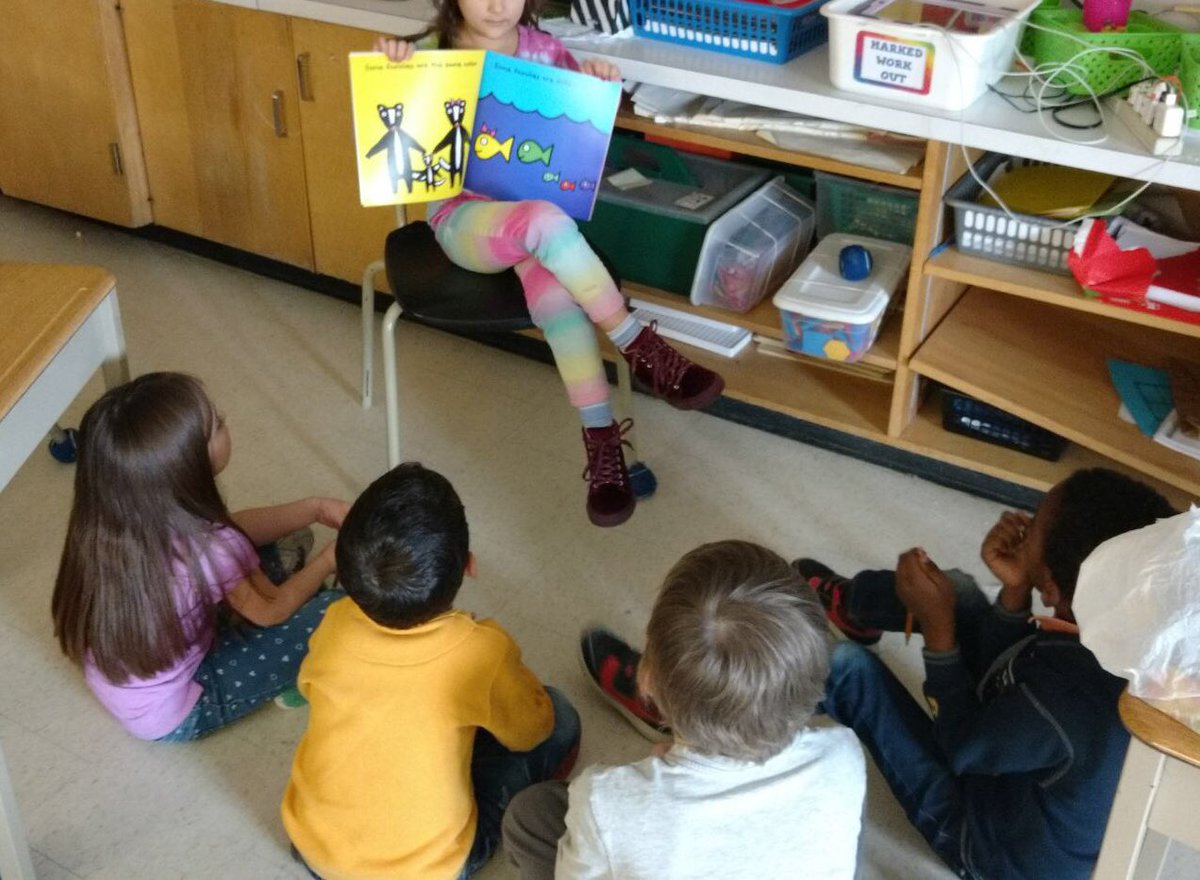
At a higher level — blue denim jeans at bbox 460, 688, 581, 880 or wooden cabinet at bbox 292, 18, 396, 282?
wooden cabinet at bbox 292, 18, 396, 282

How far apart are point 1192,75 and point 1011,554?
29.2 inches

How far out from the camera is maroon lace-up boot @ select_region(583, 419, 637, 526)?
6.89 ft

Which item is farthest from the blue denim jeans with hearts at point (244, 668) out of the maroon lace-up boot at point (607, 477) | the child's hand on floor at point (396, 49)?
the child's hand on floor at point (396, 49)

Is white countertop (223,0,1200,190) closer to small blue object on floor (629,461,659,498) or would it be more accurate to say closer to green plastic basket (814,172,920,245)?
green plastic basket (814,172,920,245)

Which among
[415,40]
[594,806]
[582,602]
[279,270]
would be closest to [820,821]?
[594,806]

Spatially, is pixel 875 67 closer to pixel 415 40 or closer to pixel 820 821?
pixel 415 40

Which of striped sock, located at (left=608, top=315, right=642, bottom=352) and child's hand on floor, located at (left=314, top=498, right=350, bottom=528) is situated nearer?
child's hand on floor, located at (left=314, top=498, right=350, bottom=528)

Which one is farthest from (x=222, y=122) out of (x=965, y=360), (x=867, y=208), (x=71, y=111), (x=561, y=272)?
(x=965, y=360)

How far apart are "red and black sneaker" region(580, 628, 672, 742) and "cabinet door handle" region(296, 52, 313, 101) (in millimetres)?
1314

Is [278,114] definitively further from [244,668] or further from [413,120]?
[244,668]

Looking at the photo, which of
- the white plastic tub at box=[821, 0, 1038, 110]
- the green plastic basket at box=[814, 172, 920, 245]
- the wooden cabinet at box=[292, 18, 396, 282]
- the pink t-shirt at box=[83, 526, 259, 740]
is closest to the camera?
the pink t-shirt at box=[83, 526, 259, 740]

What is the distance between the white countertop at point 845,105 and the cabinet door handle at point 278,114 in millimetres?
357

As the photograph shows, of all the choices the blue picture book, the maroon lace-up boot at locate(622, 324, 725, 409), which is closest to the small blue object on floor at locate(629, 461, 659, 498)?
the maroon lace-up boot at locate(622, 324, 725, 409)

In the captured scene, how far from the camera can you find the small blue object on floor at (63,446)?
92.1 inches
